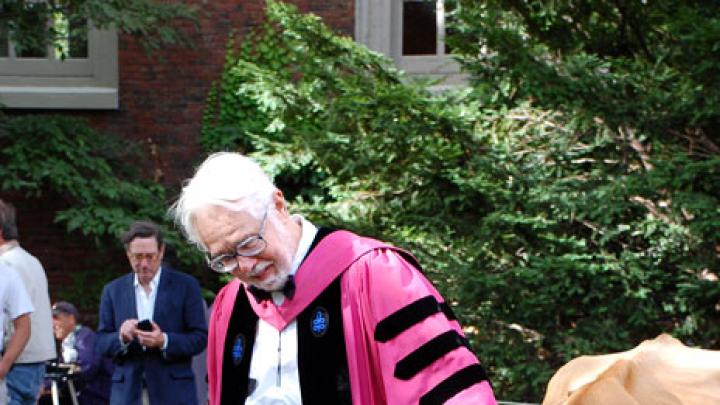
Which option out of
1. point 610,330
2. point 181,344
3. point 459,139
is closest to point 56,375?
point 181,344

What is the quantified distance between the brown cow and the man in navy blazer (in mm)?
5725

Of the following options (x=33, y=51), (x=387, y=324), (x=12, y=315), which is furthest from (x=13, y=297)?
(x=33, y=51)

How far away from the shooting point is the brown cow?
6.15ft

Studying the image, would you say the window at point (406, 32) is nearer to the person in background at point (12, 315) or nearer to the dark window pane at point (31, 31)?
the dark window pane at point (31, 31)

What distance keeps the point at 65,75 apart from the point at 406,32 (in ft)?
11.4

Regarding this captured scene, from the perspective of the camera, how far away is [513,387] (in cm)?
852

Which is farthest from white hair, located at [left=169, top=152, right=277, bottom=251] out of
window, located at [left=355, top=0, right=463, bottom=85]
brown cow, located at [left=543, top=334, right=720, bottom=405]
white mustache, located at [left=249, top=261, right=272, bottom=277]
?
window, located at [left=355, top=0, right=463, bottom=85]

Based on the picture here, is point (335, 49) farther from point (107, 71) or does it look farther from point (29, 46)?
point (107, 71)

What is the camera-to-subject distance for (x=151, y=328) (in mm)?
7520

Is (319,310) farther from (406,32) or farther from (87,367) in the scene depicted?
(406,32)

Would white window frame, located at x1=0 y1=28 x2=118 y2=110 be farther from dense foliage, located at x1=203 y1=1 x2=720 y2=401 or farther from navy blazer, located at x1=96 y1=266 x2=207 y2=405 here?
navy blazer, located at x1=96 y1=266 x2=207 y2=405

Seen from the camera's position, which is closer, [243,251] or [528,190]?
[243,251]

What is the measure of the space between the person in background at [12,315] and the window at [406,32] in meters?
6.84

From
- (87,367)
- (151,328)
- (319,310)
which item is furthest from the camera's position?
(87,367)
